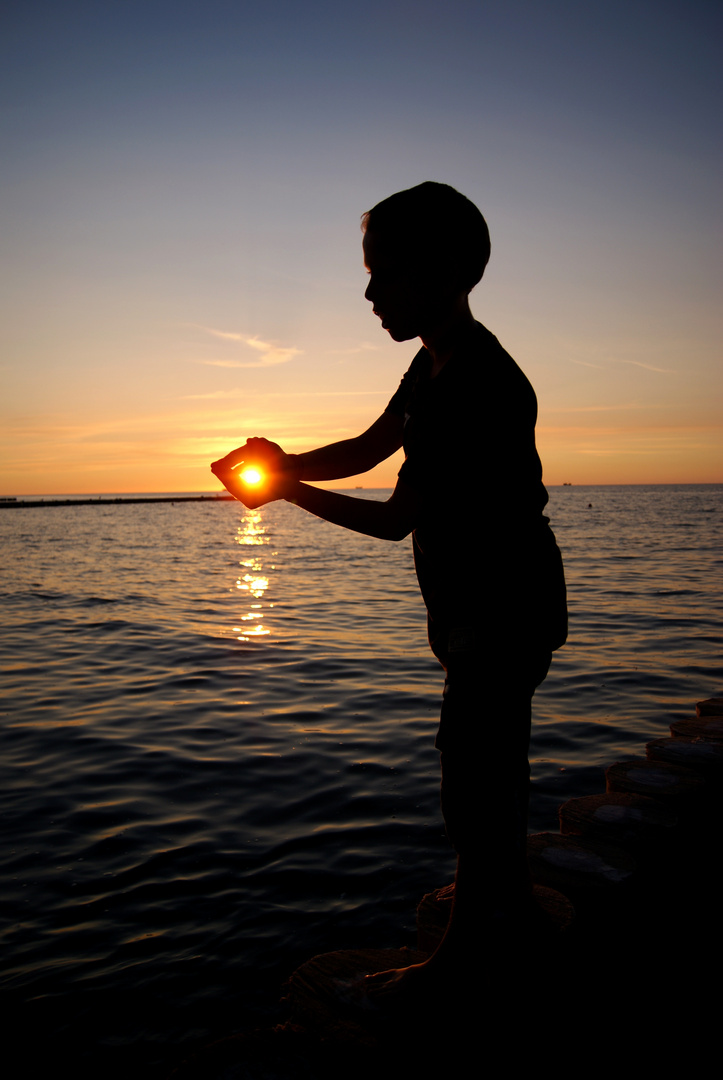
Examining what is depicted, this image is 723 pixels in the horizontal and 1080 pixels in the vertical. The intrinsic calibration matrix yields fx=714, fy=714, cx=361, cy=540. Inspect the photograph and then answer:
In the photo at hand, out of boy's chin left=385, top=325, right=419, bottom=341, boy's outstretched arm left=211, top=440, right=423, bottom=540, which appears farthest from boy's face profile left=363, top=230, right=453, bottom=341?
boy's outstretched arm left=211, top=440, right=423, bottom=540

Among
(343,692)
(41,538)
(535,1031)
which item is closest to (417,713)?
(343,692)

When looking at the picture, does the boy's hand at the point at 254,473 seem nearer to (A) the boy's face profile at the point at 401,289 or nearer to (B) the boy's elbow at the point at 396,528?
(B) the boy's elbow at the point at 396,528

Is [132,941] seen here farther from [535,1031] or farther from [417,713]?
[417,713]

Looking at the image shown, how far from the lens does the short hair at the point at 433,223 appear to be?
6.67 feet

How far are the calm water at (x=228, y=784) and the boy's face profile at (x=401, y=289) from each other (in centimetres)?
288

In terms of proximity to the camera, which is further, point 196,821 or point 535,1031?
point 196,821

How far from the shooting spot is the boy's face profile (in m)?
2.07

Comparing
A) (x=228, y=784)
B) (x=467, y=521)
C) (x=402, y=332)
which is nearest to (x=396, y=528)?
(x=467, y=521)

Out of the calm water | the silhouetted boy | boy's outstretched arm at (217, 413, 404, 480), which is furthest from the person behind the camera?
the calm water

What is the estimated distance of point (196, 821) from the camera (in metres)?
5.02

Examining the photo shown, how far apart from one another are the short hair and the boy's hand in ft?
2.32

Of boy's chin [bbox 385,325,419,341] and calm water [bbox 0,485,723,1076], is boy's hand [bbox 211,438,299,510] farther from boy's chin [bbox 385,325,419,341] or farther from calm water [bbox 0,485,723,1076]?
calm water [bbox 0,485,723,1076]

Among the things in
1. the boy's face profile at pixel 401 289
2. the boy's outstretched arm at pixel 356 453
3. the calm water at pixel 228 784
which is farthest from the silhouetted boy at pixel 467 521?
the calm water at pixel 228 784

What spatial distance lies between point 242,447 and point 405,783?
4.29 m
